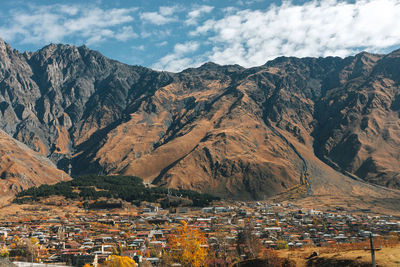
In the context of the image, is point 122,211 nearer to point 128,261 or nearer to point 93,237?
point 93,237

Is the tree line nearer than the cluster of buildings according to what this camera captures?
No

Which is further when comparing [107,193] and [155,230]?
[107,193]

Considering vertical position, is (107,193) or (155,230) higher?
(107,193)

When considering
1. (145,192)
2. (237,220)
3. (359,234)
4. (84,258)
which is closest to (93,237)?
(84,258)

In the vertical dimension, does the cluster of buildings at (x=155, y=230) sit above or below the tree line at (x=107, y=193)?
below

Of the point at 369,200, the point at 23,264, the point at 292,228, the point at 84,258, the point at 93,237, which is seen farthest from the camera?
the point at 369,200

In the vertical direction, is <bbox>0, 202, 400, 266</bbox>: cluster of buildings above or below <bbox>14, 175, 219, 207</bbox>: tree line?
below

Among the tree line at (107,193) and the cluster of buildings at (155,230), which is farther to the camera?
the tree line at (107,193)

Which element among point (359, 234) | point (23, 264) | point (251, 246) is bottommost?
point (359, 234)
